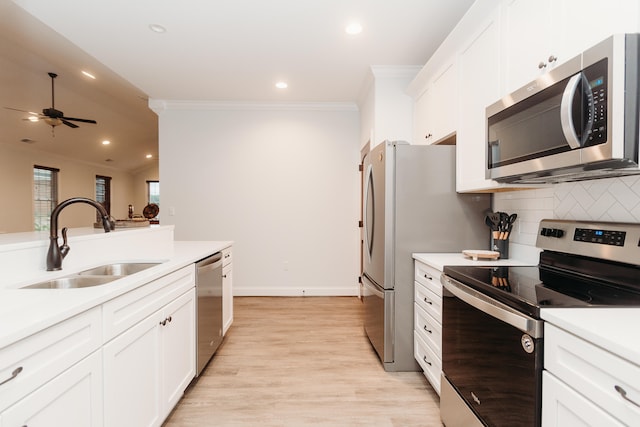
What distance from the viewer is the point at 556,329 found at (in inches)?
38.9

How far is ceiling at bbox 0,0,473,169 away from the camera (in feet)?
7.76

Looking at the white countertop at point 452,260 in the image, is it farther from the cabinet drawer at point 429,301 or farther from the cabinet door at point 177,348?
the cabinet door at point 177,348

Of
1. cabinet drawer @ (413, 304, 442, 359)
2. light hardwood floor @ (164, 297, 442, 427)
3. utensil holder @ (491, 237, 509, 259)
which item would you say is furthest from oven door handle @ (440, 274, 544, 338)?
light hardwood floor @ (164, 297, 442, 427)

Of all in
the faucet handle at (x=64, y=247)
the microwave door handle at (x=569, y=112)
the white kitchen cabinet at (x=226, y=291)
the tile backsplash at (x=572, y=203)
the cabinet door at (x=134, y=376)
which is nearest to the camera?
the microwave door handle at (x=569, y=112)

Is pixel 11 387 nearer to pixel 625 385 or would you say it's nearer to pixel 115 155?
pixel 625 385

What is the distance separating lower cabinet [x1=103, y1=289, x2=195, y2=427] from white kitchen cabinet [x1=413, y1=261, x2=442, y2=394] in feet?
5.00

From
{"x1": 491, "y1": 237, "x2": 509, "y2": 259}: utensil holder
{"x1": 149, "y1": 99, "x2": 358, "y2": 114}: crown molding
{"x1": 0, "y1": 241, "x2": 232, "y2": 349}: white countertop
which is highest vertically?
{"x1": 149, "y1": 99, "x2": 358, "y2": 114}: crown molding

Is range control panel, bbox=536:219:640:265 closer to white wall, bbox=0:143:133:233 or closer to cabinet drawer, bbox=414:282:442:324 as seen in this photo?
cabinet drawer, bbox=414:282:442:324

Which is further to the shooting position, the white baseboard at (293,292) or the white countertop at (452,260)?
the white baseboard at (293,292)

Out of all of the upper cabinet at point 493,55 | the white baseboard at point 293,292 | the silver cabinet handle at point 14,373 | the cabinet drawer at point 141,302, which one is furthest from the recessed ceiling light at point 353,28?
the white baseboard at point 293,292

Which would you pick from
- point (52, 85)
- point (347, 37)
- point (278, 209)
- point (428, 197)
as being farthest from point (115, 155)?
point (428, 197)

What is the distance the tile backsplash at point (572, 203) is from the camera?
55.3 inches

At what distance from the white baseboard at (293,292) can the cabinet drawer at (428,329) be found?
86.7 inches

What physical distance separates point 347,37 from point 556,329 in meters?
2.59
